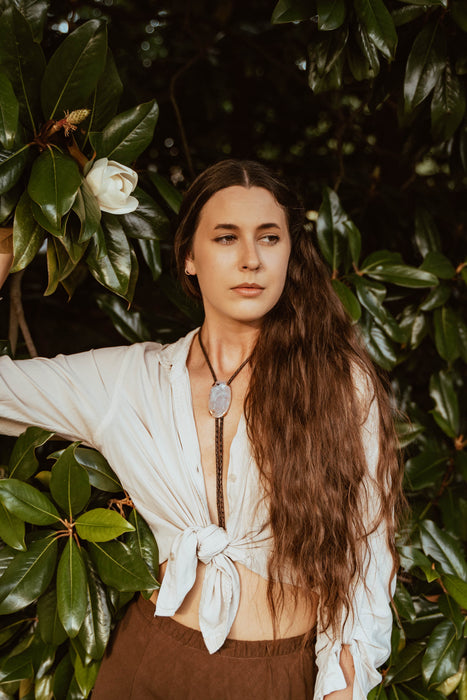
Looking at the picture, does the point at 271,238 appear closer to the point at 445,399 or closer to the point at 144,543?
the point at 144,543

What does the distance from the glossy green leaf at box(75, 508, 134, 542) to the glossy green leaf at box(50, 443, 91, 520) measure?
29 millimetres

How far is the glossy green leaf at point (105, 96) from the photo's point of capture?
49.6 inches

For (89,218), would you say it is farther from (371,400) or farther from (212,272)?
(371,400)

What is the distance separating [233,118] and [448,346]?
1530 mm

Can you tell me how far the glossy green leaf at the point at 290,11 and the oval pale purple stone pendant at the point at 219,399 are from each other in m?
0.78

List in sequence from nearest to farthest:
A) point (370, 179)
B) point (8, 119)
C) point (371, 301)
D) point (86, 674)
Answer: point (8, 119) < point (86, 674) < point (371, 301) < point (370, 179)

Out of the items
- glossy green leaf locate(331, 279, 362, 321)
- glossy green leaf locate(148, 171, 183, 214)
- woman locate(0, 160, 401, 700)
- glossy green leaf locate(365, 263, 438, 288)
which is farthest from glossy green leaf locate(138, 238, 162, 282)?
glossy green leaf locate(365, 263, 438, 288)

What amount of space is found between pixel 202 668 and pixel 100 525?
35 centimetres

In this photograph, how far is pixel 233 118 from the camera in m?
2.75

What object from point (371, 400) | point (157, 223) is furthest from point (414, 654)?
point (157, 223)

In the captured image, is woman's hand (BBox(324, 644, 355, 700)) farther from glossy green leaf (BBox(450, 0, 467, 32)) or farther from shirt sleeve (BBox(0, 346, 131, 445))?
glossy green leaf (BBox(450, 0, 467, 32))

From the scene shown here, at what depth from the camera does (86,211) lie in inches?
45.3

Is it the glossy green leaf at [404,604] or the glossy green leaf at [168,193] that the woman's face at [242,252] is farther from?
the glossy green leaf at [404,604]

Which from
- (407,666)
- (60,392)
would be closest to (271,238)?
(60,392)
